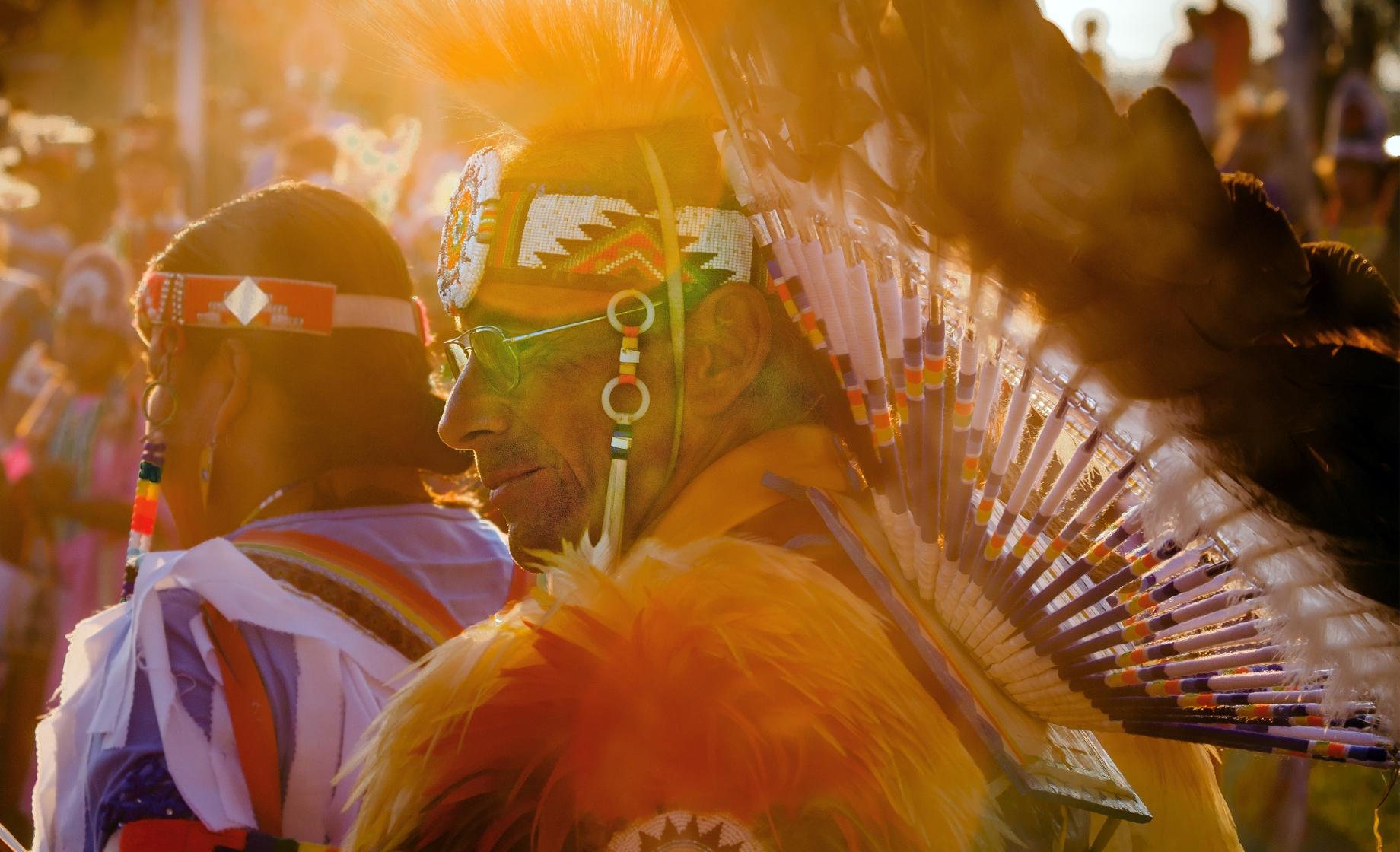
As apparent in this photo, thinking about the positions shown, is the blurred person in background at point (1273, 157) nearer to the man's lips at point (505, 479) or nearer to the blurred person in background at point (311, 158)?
the blurred person in background at point (311, 158)

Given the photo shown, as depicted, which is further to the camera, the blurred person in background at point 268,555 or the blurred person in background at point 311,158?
the blurred person in background at point 311,158

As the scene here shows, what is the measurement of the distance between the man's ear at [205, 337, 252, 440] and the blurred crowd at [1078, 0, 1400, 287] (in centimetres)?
456

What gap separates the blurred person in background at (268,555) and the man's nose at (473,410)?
24.2 inches

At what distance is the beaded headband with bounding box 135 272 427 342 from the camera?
2535mm

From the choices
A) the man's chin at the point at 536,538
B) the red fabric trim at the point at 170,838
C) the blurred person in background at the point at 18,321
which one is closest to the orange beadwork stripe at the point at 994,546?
the man's chin at the point at 536,538

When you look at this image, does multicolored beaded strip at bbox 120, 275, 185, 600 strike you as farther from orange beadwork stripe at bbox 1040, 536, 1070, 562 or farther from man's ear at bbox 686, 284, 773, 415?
orange beadwork stripe at bbox 1040, 536, 1070, 562

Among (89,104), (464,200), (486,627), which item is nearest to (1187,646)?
(486,627)

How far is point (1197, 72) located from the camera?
25.4ft

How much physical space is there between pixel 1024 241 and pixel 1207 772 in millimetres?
991

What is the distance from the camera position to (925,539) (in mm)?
1622

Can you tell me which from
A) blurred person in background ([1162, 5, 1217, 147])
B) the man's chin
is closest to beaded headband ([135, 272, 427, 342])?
the man's chin

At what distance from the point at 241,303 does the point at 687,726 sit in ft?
5.02

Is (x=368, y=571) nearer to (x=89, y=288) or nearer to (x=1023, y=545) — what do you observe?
(x=1023, y=545)

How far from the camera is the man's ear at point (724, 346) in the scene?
5.89ft
